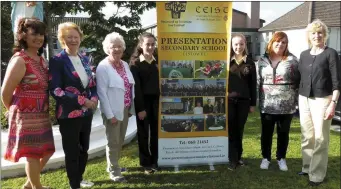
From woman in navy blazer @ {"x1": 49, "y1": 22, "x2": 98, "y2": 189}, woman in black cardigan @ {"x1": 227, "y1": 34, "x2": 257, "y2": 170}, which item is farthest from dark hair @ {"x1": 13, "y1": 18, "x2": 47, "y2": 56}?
woman in black cardigan @ {"x1": 227, "y1": 34, "x2": 257, "y2": 170}

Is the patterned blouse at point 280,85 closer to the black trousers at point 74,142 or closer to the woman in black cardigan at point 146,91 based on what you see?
the woman in black cardigan at point 146,91

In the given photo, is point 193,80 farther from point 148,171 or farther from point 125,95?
point 148,171

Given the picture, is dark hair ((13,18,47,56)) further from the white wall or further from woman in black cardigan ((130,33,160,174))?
the white wall

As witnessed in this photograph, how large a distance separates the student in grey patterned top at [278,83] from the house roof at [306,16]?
15416 millimetres

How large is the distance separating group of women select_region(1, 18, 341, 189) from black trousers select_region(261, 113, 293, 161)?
0.01m

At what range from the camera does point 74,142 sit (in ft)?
10.0

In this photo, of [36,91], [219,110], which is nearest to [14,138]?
[36,91]

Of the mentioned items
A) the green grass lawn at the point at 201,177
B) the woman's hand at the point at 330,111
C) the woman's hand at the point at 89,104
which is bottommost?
the green grass lawn at the point at 201,177

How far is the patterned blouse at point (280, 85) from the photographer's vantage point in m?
3.88

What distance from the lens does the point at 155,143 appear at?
4.18 meters

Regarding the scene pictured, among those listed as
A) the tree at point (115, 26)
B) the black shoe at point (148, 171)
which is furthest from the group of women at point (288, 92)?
the tree at point (115, 26)

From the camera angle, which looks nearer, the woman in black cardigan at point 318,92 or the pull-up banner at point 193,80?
the woman in black cardigan at point 318,92

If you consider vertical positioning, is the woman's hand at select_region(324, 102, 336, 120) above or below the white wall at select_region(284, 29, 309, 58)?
below

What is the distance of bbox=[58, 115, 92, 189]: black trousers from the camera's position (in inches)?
118
